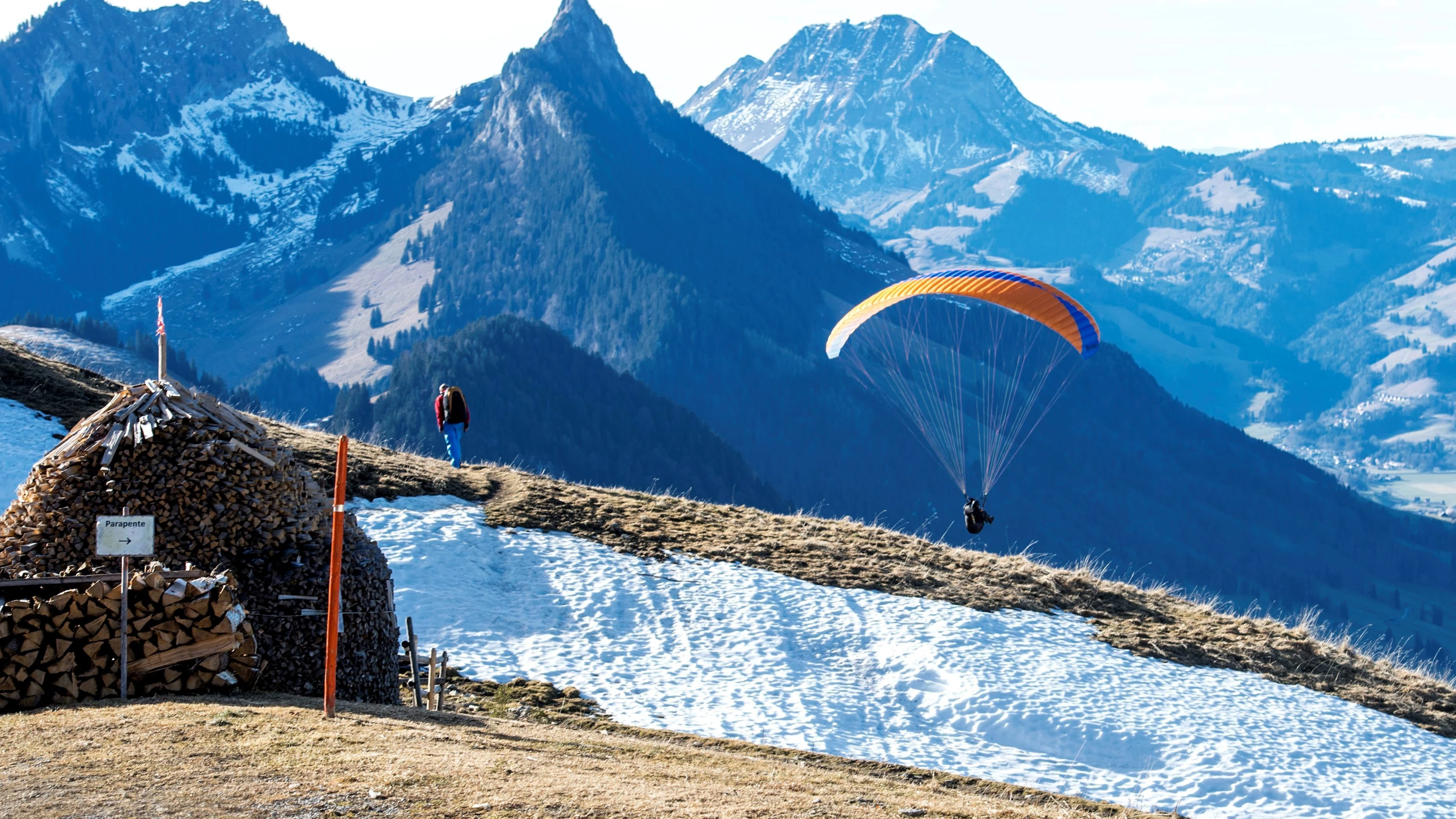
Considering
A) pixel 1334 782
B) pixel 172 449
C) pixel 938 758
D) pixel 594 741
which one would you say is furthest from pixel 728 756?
pixel 1334 782

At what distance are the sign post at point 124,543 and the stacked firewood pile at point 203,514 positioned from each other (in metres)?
1.72

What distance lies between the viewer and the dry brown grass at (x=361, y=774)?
10.2 meters

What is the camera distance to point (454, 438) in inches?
1196

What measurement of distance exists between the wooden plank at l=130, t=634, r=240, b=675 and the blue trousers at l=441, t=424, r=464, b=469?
52.1ft

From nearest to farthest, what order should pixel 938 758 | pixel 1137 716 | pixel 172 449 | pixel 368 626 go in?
pixel 172 449 < pixel 368 626 < pixel 938 758 < pixel 1137 716

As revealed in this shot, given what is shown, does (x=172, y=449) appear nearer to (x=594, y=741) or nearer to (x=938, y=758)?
(x=594, y=741)

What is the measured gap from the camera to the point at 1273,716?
889 inches

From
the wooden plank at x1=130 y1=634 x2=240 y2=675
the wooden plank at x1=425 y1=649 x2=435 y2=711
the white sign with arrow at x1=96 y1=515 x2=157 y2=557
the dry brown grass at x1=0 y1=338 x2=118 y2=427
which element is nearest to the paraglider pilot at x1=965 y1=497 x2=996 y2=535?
the wooden plank at x1=425 y1=649 x2=435 y2=711

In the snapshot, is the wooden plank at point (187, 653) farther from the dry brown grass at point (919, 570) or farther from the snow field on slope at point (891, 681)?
the dry brown grass at point (919, 570)

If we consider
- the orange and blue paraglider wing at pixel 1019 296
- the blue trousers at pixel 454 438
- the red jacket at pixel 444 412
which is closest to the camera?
the orange and blue paraglider wing at pixel 1019 296

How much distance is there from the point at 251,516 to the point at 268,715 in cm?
356

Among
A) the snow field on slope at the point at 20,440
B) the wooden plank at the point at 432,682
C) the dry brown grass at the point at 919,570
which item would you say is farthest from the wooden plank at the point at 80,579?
the dry brown grass at the point at 919,570

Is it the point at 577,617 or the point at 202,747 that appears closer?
the point at 202,747

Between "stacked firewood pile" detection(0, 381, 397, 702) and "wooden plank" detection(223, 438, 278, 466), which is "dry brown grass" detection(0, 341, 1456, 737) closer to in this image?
"stacked firewood pile" detection(0, 381, 397, 702)
